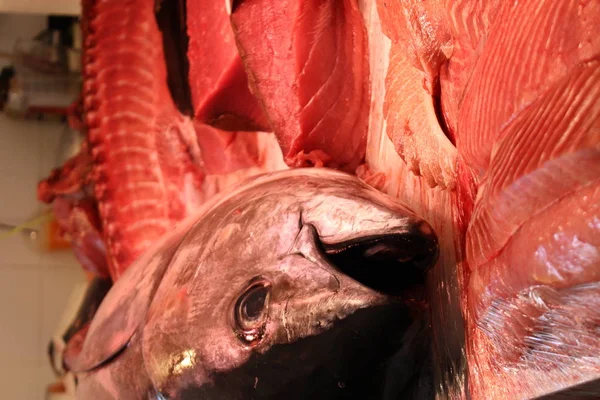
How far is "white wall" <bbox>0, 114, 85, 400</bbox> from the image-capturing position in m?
3.56

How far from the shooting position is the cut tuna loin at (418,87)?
3.35ft

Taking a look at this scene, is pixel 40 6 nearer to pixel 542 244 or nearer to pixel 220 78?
pixel 220 78

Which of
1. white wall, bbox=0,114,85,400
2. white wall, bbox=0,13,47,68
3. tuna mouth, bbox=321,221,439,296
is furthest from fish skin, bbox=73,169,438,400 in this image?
white wall, bbox=0,13,47,68

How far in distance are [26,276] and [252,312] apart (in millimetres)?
3279

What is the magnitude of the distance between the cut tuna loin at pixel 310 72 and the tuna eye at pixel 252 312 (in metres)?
0.44

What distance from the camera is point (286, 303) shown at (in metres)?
0.88

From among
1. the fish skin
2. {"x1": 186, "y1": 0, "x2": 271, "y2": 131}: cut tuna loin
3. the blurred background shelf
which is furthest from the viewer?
the blurred background shelf

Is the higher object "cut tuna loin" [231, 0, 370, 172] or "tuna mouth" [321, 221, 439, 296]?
"cut tuna loin" [231, 0, 370, 172]

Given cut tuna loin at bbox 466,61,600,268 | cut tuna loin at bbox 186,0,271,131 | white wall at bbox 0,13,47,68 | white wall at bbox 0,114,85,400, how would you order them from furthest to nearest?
white wall at bbox 0,13,47,68
white wall at bbox 0,114,85,400
cut tuna loin at bbox 186,0,271,131
cut tuna loin at bbox 466,61,600,268

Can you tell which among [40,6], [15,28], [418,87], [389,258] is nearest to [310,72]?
[418,87]

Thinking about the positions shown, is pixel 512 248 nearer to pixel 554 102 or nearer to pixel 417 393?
pixel 554 102

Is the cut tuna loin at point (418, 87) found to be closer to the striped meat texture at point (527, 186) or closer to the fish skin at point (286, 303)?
the striped meat texture at point (527, 186)

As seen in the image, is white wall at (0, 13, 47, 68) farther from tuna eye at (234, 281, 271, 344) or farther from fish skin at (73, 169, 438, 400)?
tuna eye at (234, 281, 271, 344)

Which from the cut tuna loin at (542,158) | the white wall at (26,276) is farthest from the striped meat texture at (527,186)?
the white wall at (26,276)
